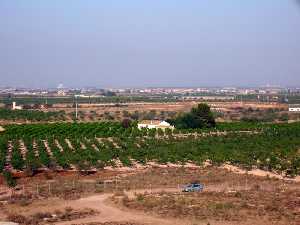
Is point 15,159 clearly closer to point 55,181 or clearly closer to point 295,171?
point 55,181

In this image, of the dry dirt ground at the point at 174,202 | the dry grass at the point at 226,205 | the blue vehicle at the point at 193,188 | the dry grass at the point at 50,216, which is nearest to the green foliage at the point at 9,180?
the dry dirt ground at the point at 174,202

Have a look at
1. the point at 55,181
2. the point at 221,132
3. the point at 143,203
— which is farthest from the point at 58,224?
the point at 221,132

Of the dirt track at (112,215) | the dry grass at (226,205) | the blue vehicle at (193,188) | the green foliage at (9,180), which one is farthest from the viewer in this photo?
the green foliage at (9,180)

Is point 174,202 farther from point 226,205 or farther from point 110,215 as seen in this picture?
point 110,215

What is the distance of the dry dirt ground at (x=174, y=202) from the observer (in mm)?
21281

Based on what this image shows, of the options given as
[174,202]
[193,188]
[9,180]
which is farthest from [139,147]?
[174,202]

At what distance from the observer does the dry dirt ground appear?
2128 centimetres

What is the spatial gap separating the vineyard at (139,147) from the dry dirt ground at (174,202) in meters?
5.55

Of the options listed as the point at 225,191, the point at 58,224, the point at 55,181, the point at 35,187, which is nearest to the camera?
the point at 58,224

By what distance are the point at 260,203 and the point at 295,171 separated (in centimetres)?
1167

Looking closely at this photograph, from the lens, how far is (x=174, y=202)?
2394cm

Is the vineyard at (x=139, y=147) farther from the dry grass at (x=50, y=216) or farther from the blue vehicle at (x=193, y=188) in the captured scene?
the dry grass at (x=50, y=216)

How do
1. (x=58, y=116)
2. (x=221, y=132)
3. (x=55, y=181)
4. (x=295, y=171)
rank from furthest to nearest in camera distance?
(x=58, y=116) → (x=221, y=132) → (x=295, y=171) → (x=55, y=181)

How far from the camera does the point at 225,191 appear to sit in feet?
88.8
